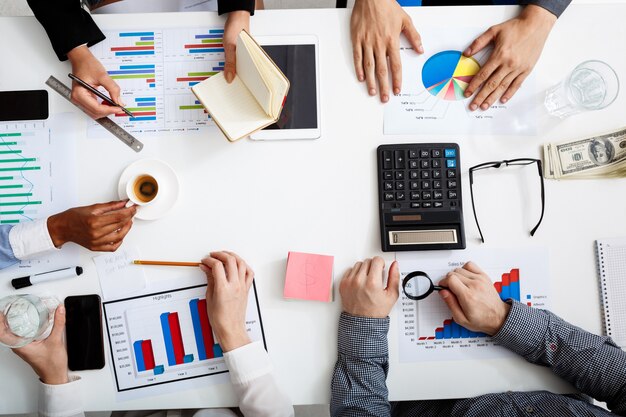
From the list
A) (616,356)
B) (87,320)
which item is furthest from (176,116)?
(616,356)

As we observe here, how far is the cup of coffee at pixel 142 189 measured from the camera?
0.89 m

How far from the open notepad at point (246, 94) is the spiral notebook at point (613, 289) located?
79cm

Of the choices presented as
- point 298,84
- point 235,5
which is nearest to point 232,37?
point 235,5

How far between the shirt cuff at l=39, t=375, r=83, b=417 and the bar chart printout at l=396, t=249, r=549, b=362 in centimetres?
72

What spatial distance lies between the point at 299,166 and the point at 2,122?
2.18ft

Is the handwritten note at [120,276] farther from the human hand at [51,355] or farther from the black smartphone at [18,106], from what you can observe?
the black smartphone at [18,106]

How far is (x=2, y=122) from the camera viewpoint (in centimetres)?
93

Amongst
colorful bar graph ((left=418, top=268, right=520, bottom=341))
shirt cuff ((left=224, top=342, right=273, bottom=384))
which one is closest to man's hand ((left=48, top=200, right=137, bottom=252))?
shirt cuff ((left=224, top=342, right=273, bottom=384))

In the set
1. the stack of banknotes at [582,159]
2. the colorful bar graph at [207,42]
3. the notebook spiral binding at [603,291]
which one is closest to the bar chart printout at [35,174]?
the colorful bar graph at [207,42]

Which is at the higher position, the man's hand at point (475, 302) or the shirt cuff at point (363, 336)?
the man's hand at point (475, 302)

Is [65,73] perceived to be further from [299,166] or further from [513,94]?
[513,94]

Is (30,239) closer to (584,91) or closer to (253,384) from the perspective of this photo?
(253,384)

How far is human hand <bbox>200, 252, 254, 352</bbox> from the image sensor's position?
866 mm

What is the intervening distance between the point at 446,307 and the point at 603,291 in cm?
35
